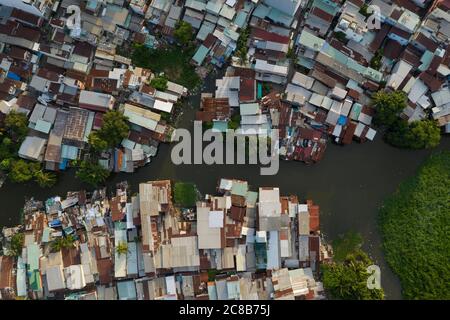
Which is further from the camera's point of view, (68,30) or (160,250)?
(68,30)

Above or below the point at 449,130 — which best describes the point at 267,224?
below

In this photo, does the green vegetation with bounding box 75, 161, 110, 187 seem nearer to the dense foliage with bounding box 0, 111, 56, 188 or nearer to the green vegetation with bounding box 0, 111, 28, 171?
the dense foliage with bounding box 0, 111, 56, 188

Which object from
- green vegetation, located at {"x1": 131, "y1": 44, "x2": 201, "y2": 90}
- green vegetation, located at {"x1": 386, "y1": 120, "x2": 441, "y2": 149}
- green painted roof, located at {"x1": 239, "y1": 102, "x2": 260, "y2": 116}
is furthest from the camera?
Result: green vegetation, located at {"x1": 131, "y1": 44, "x2": 201, "y2": 90}

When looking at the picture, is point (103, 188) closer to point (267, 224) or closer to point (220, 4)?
point (267, 224)

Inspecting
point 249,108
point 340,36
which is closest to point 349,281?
point 249,108

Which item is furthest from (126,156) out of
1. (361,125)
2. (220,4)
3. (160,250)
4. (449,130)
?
(449,130)

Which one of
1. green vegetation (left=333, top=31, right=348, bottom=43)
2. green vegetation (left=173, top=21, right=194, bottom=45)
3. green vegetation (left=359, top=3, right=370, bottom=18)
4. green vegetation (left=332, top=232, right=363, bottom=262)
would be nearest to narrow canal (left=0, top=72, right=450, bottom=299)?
green vegetation (left=332, top=232, right=363, bottom=262)
